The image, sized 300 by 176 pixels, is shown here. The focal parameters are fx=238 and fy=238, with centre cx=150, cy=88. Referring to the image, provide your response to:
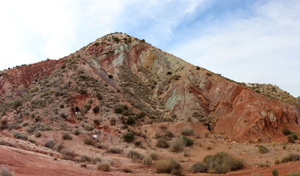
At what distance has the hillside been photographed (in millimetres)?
21875

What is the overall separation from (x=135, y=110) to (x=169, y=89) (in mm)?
8616

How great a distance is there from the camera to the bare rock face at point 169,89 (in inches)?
1112

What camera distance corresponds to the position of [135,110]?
98.2ft

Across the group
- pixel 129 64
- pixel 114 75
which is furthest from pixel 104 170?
pixel 129 64

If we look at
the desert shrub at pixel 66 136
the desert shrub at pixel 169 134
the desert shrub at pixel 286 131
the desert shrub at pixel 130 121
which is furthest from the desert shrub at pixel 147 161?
the desert shrub at pixel 286 131

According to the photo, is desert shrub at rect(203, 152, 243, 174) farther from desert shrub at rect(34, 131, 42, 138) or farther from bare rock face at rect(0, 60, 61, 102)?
bare rock face at rect(0, 60, 61, 102)

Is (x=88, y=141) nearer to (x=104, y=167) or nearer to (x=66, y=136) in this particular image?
(x=66, y=136)

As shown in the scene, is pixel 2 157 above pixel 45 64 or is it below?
below

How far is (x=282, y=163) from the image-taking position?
16.2 m

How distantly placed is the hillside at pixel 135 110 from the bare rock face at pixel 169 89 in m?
0.13

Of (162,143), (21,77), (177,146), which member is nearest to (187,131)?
(162,143)

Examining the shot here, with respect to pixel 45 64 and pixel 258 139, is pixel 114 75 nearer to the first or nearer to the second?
pixel 45 64

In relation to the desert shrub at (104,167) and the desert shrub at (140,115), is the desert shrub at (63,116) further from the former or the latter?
the desert shrub at (104,167)

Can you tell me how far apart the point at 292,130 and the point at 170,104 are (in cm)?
1518
